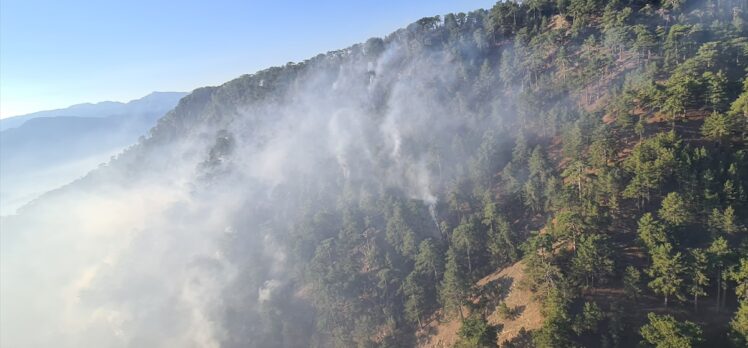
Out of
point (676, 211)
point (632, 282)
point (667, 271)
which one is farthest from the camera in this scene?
point (676, 211)

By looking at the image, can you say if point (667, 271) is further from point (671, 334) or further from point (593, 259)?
point (671, 334)

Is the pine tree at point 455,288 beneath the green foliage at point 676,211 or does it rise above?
beneath

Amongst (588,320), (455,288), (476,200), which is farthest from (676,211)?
(476,200)

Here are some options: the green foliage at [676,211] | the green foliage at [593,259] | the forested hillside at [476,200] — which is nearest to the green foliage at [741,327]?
the forested hillside at [476,200]

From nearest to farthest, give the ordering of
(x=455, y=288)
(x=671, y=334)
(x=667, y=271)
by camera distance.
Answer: (x=671, y=334)
(x=667, y=271)
(x=455, y=288)

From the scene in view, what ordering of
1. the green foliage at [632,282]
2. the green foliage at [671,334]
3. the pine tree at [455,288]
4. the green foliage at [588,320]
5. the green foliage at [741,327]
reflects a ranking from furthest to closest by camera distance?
the pine tree at [455,288] < the green foliage at [632,282] < the green foliage at [588,320] < the green foliage at [741,327] < the green foliage at [671,334]

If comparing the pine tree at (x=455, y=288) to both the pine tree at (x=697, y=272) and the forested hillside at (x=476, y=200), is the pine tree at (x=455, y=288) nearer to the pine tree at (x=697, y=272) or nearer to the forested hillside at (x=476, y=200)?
the forested hillside at (x=476, y=200)

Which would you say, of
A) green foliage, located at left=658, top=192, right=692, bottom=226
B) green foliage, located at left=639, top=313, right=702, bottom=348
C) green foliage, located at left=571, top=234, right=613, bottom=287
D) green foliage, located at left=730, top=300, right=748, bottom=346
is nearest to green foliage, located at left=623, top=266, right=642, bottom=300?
green foliage, located at left=571, top=234, right=613, bottom=287

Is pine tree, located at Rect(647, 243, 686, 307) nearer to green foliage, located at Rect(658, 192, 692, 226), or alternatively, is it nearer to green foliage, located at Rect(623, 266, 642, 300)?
green foliage, located at Rect(623, 266, 642, 300)
